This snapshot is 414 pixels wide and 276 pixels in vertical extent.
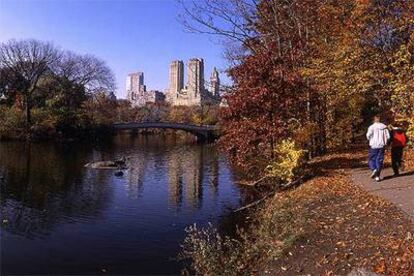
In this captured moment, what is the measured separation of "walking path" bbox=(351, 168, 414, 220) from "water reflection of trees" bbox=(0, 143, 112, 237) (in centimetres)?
849

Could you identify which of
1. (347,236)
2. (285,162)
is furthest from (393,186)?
(347,236)

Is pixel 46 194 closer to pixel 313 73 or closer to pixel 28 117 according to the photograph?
pixel 313 73

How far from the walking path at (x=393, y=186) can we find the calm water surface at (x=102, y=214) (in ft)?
13.9

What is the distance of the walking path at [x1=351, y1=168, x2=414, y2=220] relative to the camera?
11.8 meters

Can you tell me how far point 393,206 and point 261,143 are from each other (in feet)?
22.4

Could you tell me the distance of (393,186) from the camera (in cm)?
1399

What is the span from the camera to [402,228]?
9.71 m

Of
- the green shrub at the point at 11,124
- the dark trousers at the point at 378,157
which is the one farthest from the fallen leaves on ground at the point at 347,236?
the green shrub at the point at 11,124

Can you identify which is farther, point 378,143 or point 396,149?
point 396,149

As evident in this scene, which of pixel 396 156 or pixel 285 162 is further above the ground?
pixel 396 156

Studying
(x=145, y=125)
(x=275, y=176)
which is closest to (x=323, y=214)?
(x=275, y=176)

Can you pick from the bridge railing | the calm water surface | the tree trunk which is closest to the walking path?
the calm water surface

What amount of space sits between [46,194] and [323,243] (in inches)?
532

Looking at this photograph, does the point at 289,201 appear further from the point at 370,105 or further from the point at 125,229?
the point at 370,105
